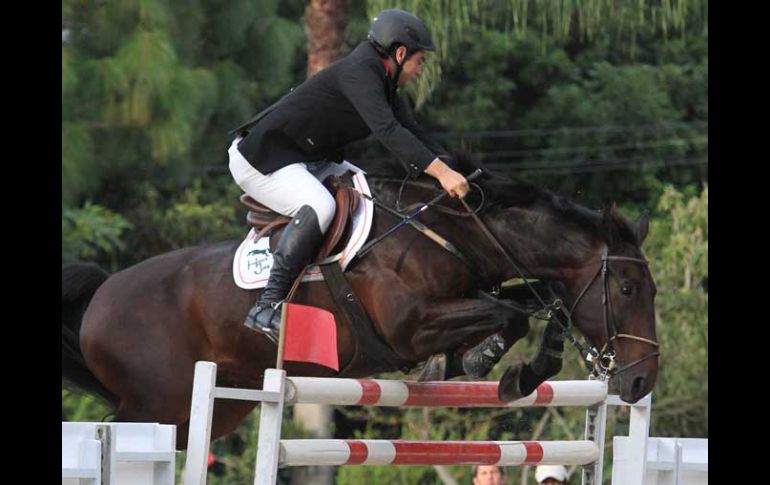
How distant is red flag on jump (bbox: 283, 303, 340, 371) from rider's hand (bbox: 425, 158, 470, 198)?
75 centimetres

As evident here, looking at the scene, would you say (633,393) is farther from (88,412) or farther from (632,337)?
(88,412)

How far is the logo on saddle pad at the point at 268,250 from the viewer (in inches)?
223

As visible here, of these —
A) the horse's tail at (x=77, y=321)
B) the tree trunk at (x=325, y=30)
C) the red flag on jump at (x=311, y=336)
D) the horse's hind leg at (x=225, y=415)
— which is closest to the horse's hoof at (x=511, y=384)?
the red flag on jump at (x=311, y=336)

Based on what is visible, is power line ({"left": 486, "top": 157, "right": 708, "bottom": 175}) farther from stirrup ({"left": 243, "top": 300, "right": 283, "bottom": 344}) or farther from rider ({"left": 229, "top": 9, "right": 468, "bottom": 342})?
stirrup ({"left": 243, "top": 300, "right": 283, "bottom": 344})

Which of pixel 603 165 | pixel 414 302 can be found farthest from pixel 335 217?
pixel 603 165

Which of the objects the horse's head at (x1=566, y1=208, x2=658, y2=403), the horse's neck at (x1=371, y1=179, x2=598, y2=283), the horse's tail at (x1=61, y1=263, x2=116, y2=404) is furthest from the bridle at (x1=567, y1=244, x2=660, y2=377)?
the horse's tail at (x1=61, y1=263, x2=116, y2=404)

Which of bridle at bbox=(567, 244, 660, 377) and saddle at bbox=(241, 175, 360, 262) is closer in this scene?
bridle at bbox=(567, 244, 660, 377)

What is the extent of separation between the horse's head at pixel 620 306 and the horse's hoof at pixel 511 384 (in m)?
0.34

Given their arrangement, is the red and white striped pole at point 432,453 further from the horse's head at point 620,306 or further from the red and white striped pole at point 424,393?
the horse's head at point 620,306

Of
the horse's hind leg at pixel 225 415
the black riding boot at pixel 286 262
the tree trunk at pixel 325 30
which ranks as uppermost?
the tree trunk at pixel 325 30

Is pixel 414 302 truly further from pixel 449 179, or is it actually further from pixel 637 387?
pixel 637 387

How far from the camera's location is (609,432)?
1195 centimetres

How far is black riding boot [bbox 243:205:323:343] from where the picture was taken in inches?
218
